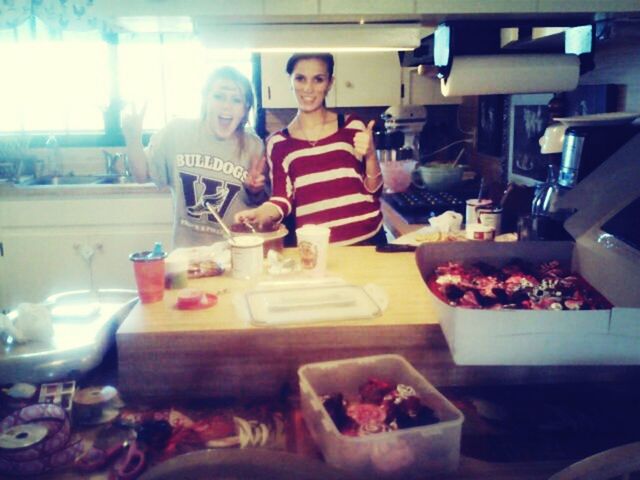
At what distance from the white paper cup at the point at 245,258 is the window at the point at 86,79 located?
280 centimetres

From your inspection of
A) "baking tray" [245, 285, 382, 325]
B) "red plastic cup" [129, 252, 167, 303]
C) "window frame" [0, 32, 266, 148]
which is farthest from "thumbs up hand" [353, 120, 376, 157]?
"window frame" [0, 32, 266, 148]

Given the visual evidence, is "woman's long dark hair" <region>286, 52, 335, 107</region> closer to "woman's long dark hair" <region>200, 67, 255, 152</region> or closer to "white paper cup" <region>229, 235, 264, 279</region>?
"woman's long dark hair" <region>200, 67, 255, 152</region>

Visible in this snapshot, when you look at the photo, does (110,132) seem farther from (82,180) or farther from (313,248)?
(313,248)

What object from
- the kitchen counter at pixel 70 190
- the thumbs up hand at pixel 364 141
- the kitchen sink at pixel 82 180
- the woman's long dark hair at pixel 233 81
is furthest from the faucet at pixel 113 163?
the thumbs up hand at pixel 364 141

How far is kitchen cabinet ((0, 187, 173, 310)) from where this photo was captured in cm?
379

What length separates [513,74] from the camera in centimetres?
207

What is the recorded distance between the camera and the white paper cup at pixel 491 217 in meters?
2.34

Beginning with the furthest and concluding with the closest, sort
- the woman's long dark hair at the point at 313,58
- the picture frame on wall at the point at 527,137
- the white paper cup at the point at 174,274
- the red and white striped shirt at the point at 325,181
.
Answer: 1. the picture frame on wall at the point at 527,137
2. the red and white striped shirt at the point at 325,181
3. the woman's long dark hair at the point at 313,58
4. the white paper cup at the point at 174,274

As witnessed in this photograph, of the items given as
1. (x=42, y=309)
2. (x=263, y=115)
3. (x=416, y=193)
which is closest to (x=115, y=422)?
(x=42, y=309)

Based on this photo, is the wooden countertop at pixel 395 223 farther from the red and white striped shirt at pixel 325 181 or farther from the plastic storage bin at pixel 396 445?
the plastic storage bin at pixel 396 445

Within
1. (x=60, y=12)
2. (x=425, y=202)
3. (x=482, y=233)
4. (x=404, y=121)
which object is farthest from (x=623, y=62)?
(x=404, y=121)

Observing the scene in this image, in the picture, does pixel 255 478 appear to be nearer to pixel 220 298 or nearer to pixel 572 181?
pixel 220 298

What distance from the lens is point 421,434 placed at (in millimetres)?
1073

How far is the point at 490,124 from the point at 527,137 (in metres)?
0.63
